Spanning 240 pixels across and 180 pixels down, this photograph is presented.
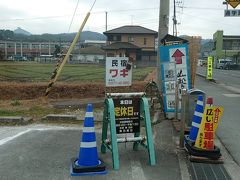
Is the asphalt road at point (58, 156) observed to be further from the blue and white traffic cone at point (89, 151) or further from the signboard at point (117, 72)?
the signboard at point (117, 72)

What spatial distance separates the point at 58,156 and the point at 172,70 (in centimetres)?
422

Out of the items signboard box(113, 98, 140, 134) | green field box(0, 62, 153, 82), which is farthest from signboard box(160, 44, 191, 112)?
green field box(0, 62, 153, 82)

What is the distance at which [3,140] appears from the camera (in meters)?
6.60

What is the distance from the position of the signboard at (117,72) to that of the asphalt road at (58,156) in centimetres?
116

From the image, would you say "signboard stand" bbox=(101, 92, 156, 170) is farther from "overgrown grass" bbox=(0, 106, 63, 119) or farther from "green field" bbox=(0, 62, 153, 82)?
"green field" bbox=(0, 62, 153, 82)

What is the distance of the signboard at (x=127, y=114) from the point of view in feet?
17.8

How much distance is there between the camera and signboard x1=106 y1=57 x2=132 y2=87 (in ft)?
24.9

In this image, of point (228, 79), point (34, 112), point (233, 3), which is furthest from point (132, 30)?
point (34, 112)

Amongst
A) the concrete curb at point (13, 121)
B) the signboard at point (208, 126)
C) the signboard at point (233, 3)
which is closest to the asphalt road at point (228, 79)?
the signboard at point (233, 3)

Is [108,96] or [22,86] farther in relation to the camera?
[22,86]

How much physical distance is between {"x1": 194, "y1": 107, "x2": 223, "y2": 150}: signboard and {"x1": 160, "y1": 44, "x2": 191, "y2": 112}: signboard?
10.6ft

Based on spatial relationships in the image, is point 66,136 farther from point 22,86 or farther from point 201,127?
point 22,86

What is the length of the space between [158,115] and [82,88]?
4.39 m

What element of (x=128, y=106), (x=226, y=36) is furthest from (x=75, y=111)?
(x=226, y=36)
